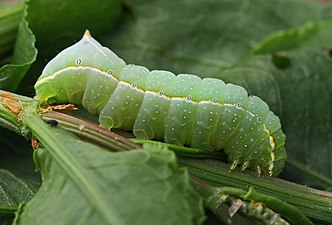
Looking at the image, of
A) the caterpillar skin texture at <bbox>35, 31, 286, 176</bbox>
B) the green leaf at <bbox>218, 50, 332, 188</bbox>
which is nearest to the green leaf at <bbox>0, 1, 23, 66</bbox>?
the caterpillar skin texture at <bbox>35, 31, 286, 176</bbox>

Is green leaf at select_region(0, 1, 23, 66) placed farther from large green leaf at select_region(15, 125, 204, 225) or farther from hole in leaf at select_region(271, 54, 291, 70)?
hole in leaf at select_region(271, 54, 291, 70)

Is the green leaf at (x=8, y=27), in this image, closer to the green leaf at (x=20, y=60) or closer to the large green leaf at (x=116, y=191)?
the green leaf at (x=20, y=60)

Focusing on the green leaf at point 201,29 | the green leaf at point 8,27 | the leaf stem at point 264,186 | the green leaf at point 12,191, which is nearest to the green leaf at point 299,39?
the green leaf at point 201,29

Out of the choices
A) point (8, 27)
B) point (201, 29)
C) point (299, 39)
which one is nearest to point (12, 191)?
point (8, 27)

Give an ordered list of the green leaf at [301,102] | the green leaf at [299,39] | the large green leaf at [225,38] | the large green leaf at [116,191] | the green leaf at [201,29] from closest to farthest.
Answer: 1. the large green leaf at [116,191]
2. the green leaf at [301,102]
3. the large green leaf at [225,38]
4. the green leaf at [299,39]
5. the green leaf at [201,29]

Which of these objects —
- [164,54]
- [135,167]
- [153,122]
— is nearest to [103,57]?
[153,122]

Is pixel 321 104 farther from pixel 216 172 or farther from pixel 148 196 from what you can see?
pixel 148 196
